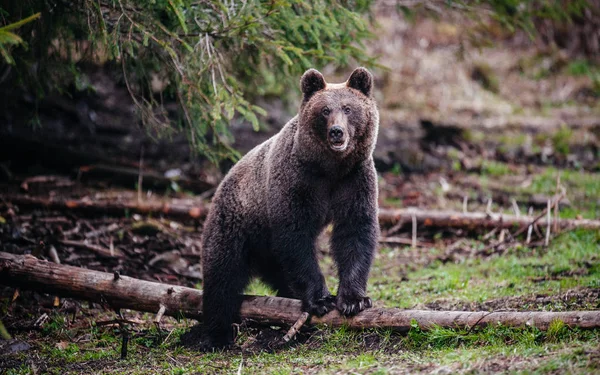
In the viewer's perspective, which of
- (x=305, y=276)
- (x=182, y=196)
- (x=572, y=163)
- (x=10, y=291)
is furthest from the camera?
(x=572, y=163)

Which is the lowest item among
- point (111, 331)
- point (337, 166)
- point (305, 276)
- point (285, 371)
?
point (111, 331)

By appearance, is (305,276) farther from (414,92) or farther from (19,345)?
(414,92)

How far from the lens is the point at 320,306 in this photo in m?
6.16

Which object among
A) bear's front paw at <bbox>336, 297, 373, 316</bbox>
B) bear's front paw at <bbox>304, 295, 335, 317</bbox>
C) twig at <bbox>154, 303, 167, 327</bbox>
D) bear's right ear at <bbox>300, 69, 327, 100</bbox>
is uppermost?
bear's right ear at <bbox>300, 69, 327, 100</bbox>

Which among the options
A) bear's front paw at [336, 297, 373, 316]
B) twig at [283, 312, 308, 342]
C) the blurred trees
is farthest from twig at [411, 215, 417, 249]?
twig at [283, 312, 308, 342]

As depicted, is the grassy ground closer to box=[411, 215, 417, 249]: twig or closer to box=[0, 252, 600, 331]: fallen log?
box=[0, 252, 600, 331]: fallen log

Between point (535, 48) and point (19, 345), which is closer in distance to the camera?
point (19, 345)

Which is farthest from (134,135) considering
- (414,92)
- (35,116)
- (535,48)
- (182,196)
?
(535,48)

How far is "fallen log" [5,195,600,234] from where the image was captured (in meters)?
9.92

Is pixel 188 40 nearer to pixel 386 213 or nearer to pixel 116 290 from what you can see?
pixel 116 290

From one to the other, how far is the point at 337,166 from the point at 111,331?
3182 millimetres

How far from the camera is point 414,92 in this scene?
685 inches

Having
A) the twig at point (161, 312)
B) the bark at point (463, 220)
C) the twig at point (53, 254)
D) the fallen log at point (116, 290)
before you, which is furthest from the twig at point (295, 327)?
the bark at point (463, 220)

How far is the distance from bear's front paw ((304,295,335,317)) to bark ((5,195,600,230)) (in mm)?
4485
